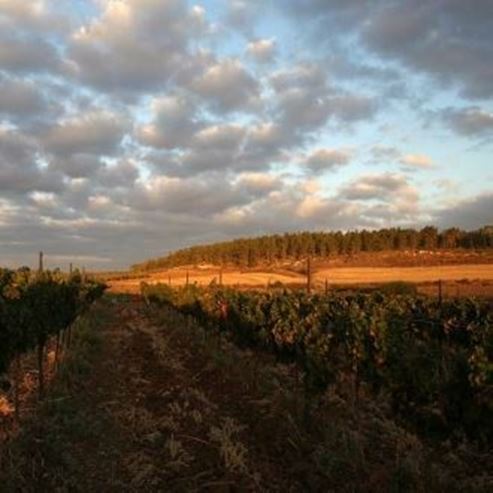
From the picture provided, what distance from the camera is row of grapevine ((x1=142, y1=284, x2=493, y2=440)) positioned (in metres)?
8.59

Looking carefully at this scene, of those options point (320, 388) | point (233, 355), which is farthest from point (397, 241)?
point (320, 388)

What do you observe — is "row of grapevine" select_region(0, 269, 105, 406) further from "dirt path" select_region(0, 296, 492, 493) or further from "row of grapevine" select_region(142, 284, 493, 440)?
"row of grapevine" select_region(142, 284, 493, 440)

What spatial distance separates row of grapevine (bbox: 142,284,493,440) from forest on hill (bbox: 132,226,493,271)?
8219cm

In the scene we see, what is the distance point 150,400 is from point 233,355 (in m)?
5.98

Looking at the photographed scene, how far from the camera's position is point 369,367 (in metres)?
11.5

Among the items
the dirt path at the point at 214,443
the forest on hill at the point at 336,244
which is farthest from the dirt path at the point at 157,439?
the forest on hill at the point at 336,244

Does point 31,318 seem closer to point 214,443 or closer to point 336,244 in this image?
point 214,443

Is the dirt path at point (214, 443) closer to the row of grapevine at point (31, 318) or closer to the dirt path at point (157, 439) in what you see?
the dirt path at point (157, 439)

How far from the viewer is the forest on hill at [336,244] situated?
4112 inches

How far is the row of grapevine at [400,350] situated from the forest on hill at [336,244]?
3236 inches

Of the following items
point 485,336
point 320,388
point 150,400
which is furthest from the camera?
point 150,400

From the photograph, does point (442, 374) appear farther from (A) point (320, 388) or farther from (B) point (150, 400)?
(B) point (150, 400)

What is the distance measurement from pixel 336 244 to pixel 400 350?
110498 millimetres

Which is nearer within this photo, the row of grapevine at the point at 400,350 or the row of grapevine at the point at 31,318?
the row of grapevine at the point at 400,350
